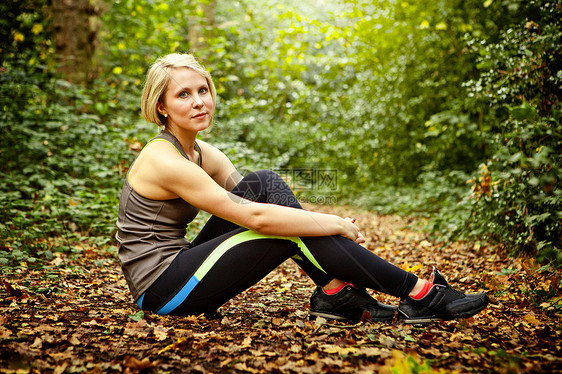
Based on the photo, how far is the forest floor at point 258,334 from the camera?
63.1 inches

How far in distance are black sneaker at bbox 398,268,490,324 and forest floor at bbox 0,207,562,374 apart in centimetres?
6

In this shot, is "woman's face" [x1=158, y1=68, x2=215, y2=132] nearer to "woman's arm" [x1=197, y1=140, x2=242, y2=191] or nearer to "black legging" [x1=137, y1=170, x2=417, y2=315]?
"woman's arm" [x1=197, y1=140, x2=242, y2=191]

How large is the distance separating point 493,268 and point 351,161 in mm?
7952

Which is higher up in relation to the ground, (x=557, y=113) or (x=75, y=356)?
(x=557, y=113)

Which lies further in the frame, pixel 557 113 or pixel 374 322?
pixel 557 113

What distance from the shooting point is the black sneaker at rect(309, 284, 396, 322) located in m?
2.21

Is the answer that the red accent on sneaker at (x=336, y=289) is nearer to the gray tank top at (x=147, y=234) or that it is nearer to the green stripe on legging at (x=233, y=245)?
the green stripe on legging at (x=233, y=245)

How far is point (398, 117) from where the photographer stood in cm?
922

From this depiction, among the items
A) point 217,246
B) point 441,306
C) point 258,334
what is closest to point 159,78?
point 217,246

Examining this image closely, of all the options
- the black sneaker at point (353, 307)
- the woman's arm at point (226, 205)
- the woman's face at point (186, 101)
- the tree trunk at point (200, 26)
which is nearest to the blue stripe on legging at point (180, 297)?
the woman's arm at point (226, 205)

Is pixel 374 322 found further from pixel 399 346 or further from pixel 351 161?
pixel 351 161

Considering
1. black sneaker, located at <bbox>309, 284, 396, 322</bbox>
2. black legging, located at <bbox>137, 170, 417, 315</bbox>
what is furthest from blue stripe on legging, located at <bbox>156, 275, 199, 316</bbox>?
black sneaker, located at <bbox>309, 284, 396, 322</bbox>

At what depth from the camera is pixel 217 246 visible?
2119 mm

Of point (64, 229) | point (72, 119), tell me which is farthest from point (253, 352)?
point (72, 119)
